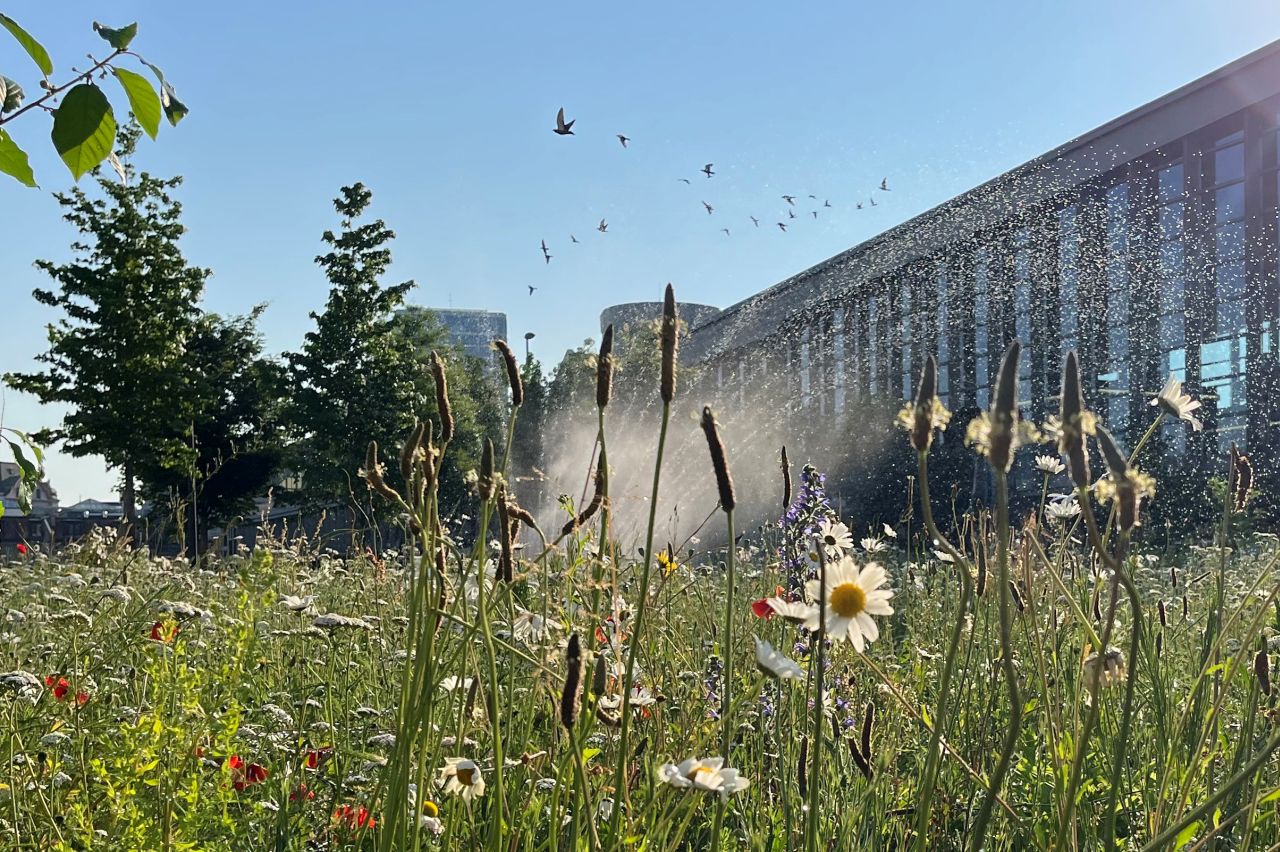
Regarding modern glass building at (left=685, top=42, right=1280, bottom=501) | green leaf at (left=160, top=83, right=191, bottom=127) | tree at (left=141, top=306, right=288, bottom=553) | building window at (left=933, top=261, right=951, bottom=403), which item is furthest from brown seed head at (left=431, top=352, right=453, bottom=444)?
tree at (left=141, top=306, right=288, bottom=553)

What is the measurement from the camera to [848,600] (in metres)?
1.07

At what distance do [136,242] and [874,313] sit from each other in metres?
17.8

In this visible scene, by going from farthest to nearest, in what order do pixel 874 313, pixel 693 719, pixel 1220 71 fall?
pixel 874 313
pixel 1220 71
pixel 693 719

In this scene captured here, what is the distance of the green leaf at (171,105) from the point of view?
3.84 ft

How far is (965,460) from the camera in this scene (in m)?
20.5

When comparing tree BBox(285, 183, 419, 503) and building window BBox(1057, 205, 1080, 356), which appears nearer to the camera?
building window BBox(1057, 205, 1080, 356)

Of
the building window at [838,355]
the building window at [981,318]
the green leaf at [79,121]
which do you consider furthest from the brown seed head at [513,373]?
the building window at [838,355]

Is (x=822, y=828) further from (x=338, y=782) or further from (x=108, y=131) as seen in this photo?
(x=108, y=131)

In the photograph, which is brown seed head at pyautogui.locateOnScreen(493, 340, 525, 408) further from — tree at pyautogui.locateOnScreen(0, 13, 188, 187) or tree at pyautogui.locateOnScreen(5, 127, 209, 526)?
tree at pyautogui.locateOnScreen(5, 127, 209, 526)

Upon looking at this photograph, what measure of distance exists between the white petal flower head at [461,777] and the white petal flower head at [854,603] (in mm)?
468

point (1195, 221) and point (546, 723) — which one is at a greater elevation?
point (1195, 221)

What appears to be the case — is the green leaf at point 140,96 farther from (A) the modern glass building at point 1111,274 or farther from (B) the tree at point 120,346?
(B) the tree at point 120,346

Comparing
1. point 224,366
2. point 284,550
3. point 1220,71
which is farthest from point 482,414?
point 284,550

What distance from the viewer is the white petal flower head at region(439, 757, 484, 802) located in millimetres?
1270
